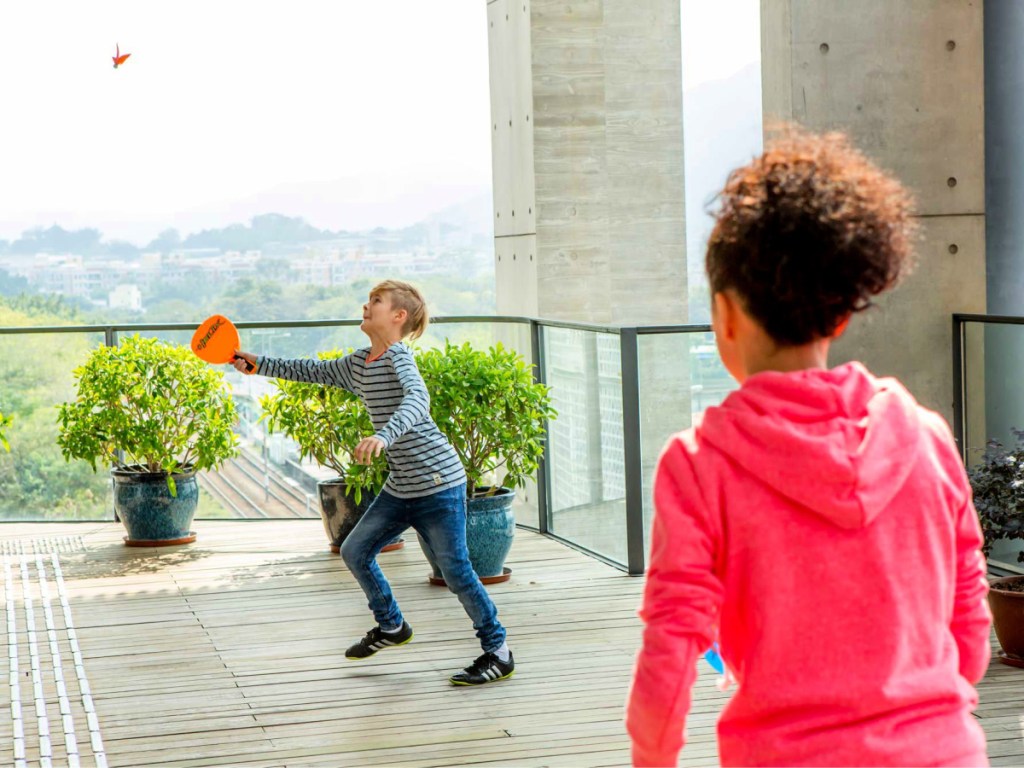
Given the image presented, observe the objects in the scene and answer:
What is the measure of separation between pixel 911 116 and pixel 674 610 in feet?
15.0

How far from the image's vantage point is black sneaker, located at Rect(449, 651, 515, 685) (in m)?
4.38

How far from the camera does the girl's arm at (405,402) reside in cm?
403

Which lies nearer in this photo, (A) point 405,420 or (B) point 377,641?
(A) point 405,420

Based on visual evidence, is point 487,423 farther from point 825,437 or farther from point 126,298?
point 126,298

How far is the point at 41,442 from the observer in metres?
7.58

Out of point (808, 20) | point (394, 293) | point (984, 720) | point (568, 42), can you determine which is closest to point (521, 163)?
point (568, 42)

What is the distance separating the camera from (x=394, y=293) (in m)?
4.56

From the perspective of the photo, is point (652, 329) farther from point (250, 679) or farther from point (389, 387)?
point (250, 679)

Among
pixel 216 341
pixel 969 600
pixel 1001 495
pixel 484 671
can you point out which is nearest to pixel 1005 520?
pixel 1001 495

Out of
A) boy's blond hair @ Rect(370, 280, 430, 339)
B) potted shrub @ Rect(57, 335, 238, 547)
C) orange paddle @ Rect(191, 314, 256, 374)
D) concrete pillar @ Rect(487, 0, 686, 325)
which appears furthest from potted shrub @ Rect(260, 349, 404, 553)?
concrete pillar @ Rect(487, 0, 686, 325)

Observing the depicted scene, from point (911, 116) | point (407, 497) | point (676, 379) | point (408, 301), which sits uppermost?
point (911, 116)

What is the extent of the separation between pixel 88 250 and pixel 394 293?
27400 mm

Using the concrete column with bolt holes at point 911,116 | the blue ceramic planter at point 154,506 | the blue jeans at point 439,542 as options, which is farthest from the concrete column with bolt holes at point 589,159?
the blue jeans at point 439,542

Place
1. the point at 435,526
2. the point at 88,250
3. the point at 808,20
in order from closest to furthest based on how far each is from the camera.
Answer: the point at 435,526, the point at 808,20, the point at 88,250
